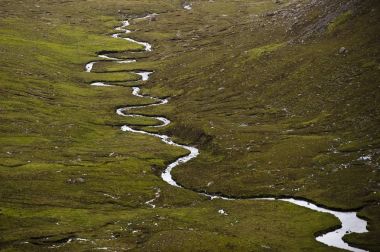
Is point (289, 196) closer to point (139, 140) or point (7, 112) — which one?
point (139, 140)

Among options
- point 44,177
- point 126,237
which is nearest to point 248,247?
point 126,237

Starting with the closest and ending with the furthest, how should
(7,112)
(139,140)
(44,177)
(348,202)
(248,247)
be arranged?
(248,247)
(348,202)
(44,177)
(139,140)
(7,112)

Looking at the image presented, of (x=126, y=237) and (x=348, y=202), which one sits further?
(x=348, y=202)

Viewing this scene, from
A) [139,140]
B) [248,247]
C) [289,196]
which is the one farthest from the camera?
[139,140]

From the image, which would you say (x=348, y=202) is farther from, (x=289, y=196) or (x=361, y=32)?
(x=361, y=32)

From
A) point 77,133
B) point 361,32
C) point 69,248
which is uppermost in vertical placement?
point 361,32

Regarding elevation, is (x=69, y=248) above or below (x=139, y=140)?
above
